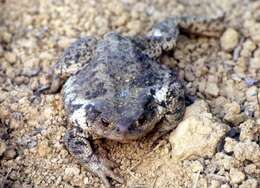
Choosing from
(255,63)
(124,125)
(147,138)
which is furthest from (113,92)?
(255,63)

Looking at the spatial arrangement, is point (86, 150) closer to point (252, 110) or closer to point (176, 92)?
point (176, 92)

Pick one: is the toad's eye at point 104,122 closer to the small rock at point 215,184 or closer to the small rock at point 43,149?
the small rock at point 43,149

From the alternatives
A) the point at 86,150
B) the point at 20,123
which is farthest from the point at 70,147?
the point at 20,123

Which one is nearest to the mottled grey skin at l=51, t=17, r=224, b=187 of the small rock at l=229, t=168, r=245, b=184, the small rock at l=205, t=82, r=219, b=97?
the small rock at l=205, t=82, r=219, b=97

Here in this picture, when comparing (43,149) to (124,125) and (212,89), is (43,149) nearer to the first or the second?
(124,125)

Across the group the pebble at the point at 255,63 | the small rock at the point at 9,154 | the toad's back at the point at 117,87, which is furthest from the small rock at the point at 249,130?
the small rock at the point at 9,154

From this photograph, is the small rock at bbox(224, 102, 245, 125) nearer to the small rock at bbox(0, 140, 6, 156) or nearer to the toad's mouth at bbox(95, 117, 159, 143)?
the toad's mouth at bbox(95, 117, 159, 143)
